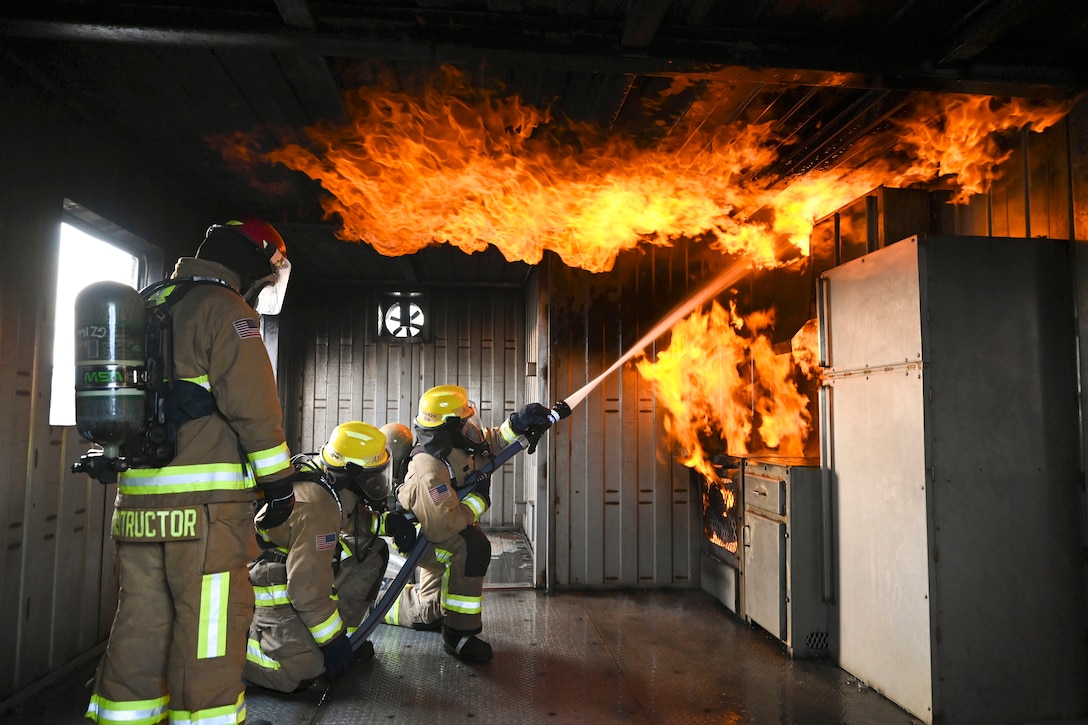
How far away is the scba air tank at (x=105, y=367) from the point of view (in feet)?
9.43

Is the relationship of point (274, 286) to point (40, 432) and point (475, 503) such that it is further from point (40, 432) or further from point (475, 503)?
point (475, 503)

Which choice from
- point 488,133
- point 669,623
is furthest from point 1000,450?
point 488,133

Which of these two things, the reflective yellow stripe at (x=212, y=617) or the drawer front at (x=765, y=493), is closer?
the reflective yellow stripe at (x=212, y=617)

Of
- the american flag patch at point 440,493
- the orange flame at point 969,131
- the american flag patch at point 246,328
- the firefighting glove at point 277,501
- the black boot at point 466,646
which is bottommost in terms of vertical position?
the black boot at point 466,646

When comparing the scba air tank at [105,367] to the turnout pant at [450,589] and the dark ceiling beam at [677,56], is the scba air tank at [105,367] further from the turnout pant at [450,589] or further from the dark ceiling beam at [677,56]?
the turnout pant at [450,589]

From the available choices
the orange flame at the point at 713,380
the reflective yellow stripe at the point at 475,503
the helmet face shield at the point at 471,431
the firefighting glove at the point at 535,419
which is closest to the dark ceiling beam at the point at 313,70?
the helmet face shield at the point at 471,431

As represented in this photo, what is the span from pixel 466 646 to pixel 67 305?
3.92 m

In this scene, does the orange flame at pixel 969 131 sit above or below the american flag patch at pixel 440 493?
above

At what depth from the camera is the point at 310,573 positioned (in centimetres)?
412

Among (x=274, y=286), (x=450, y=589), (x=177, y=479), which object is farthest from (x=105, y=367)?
(x=450, y=589)

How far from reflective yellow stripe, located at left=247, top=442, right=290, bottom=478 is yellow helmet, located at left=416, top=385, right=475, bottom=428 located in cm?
209

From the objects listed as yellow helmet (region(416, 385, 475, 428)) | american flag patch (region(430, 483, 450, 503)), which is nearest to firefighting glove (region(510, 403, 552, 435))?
yellow helmet (region(416, 385, 475, 428))

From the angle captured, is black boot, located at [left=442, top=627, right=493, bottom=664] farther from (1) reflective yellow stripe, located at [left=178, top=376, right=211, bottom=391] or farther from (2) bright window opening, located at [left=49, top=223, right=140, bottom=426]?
(2) bright window opening, located at [left=49, top=223, right=140, bottom=426]

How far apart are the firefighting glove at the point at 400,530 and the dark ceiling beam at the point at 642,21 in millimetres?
3867
